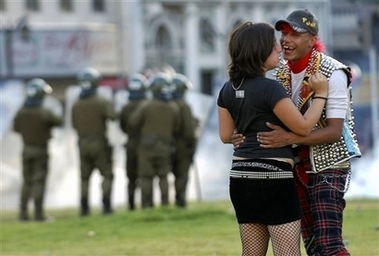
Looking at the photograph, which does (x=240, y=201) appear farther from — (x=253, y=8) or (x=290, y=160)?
(x=253, y=8)

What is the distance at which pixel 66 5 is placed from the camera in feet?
206

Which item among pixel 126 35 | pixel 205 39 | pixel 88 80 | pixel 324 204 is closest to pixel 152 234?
pixel 88 80

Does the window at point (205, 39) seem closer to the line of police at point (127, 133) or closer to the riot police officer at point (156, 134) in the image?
the line of police at point (127, 133)

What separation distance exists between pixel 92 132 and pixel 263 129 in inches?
524

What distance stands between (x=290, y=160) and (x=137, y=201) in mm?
16738

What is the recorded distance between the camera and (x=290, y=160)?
24.5 ft

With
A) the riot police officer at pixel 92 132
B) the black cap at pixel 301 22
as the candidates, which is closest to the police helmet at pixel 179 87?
the riot police officer at pixel 92 132

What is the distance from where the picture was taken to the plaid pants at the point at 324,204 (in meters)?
7.45

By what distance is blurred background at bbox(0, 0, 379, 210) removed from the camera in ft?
81.1

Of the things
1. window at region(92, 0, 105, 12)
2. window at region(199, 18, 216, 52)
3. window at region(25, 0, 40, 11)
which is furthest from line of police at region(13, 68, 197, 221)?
window at region(199, 18, 216, 52)

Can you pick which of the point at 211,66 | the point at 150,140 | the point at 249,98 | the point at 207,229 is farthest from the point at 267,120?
the point at 211,66

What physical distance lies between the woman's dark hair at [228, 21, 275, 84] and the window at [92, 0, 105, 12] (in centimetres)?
5682

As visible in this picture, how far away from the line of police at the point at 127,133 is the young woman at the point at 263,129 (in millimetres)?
12622

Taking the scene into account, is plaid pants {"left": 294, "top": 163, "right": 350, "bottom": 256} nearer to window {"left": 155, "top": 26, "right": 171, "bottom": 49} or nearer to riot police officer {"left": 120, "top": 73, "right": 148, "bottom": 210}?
riot police officer {"left": 120, "top": 73, "right": 148, "bottom": 210}
